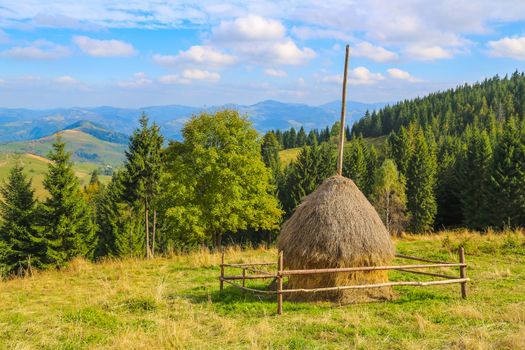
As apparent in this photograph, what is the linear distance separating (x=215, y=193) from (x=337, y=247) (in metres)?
20.4

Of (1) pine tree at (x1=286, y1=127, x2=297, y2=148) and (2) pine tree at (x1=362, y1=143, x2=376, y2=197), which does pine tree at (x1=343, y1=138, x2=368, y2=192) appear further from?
(1) pine tree at (x1=286, y1=127, x2=297, y2=148)

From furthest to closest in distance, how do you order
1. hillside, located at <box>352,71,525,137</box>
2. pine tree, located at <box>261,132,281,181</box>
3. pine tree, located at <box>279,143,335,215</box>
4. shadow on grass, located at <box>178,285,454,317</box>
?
hillside, located at <box>352,71,525,137</box> < pine tree, located at <box>261,132,281,181</box> < pine tree, located at <box>279,143,335,215</box> < shadow on grass, located at <box>178,285,454,317</box>

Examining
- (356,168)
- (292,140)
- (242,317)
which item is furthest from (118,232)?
(292,140)

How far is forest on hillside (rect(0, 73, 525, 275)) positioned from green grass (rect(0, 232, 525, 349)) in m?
9.74

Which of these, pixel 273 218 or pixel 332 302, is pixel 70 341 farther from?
pixel 273 218

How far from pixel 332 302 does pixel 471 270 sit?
7.47 metres

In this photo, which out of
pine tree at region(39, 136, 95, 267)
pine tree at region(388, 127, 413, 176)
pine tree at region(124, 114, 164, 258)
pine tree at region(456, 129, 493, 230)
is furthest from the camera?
pine tree at region(388, 127, 413, 176)

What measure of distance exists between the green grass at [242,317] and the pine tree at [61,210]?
883 inches

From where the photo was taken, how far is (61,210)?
37.3 m

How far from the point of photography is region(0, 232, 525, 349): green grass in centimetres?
795

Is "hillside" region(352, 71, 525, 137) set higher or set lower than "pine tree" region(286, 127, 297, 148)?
higher

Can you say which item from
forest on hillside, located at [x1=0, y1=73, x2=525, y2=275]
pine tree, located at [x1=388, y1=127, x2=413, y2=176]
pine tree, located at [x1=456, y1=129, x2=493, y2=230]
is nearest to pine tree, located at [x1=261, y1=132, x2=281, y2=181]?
forest on hillside, located at [x1=0, y1=73, x2=525, y2=275]

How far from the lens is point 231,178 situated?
102 ft

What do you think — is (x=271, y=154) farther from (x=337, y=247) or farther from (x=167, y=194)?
(x=337, y=247)
